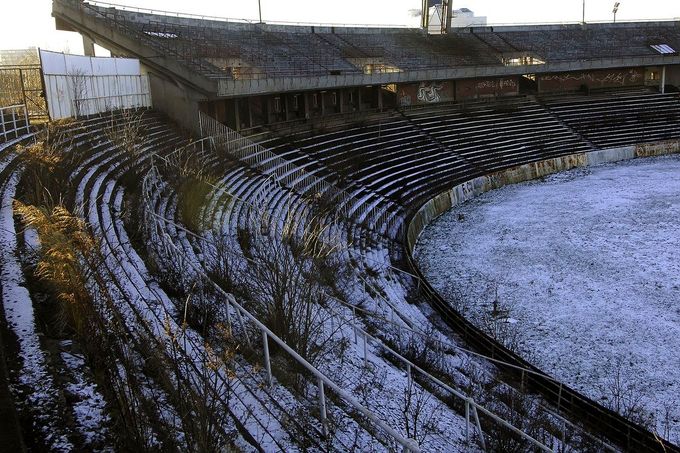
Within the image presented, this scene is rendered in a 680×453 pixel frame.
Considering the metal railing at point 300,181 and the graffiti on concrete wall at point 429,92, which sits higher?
the graffiti on concrete wall at point 429,92

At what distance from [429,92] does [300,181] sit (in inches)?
762

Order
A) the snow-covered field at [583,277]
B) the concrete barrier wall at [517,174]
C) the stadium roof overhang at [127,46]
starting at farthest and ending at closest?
the stadium roof overhang at [127,46], the concrete barrier wall at [517,174], the snow-covered field at [583,277]

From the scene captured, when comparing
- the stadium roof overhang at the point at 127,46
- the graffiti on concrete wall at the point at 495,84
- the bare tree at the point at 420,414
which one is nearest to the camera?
the bare tree at the point at 420,414

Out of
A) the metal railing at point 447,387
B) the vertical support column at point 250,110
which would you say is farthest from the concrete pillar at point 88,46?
the metal railing at point 447,387

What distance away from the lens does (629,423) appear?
10.1 metres

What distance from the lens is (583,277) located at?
18.5 m

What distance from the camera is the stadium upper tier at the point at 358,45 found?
99.8 ft

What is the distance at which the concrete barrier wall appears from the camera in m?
25.3

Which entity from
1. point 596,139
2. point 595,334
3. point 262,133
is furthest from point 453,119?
point 595,334

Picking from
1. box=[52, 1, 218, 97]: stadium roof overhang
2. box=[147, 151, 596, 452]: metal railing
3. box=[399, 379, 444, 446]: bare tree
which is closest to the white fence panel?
box=[52, 1, 218, 97]: stadium roof overhang

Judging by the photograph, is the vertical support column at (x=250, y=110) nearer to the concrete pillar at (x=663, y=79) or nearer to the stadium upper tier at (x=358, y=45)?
the stadium upper tier at (x=358, y=45)

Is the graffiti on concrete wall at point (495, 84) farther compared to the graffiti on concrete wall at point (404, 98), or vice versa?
the graffiti on concrete wall at point (495, 84)

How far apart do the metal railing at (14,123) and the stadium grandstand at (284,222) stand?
0.63 ft

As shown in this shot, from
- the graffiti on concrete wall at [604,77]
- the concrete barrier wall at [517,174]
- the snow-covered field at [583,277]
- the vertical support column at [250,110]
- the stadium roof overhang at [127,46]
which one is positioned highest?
the stadium roof overhang at [127,46]
